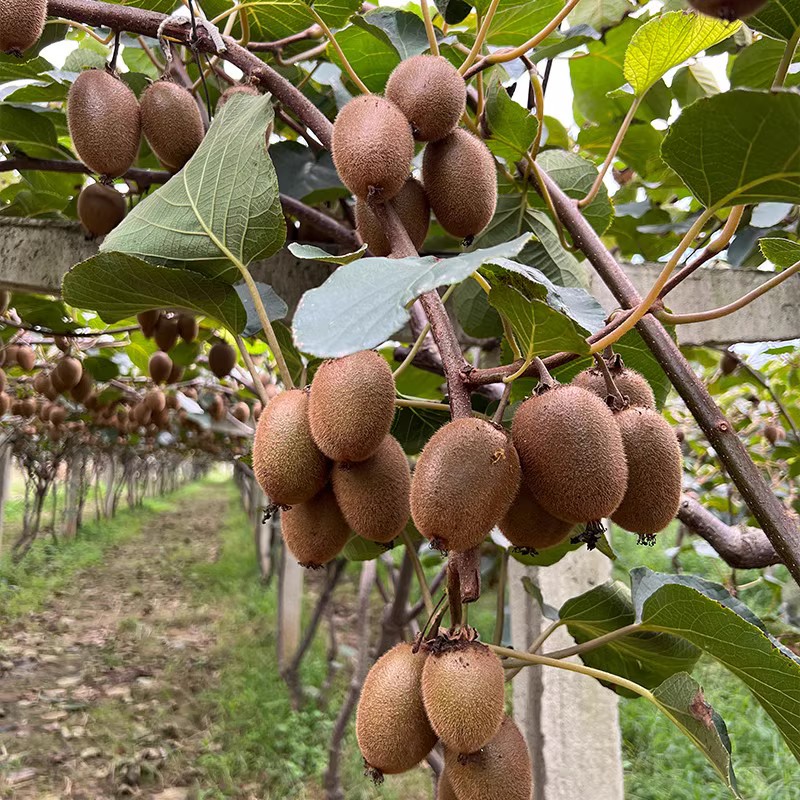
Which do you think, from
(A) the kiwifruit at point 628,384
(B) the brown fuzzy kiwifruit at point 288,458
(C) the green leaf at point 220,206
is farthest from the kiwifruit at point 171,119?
(A) the kiwifruit at point 628,384

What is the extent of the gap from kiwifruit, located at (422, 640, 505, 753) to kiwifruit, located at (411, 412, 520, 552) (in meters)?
0.07

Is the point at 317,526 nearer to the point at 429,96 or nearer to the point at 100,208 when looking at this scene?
the point at 429,96

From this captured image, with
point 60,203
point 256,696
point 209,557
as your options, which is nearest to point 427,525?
point 60,203

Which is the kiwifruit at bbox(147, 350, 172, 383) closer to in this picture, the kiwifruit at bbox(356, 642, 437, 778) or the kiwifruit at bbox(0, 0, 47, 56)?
the kiwifruit at bbox(0, 0, 47, 56)

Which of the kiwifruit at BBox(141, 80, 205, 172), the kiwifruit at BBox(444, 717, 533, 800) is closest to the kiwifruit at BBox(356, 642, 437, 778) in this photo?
the kiwifruit at BBox(444, 717, 533, 800)

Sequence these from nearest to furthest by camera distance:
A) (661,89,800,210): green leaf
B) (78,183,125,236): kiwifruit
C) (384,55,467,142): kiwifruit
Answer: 1. (661,89,800,210): green leaf
2. (384,55,467,142): kiwifruit
3. (78,183,125,236): kiwifruit

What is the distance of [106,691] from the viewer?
5207mm

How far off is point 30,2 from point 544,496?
0.64 m

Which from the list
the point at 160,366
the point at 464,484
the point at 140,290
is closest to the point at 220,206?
the point at 140,290

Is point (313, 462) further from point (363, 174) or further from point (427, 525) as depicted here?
point (363, 174)

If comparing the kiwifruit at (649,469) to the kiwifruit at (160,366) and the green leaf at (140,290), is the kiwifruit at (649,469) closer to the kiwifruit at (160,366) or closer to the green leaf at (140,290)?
the green leaf at (140,290)

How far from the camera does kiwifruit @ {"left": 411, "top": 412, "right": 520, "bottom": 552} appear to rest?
0.48 meters

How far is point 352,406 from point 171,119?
1.56 ft

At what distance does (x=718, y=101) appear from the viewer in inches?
16.7
